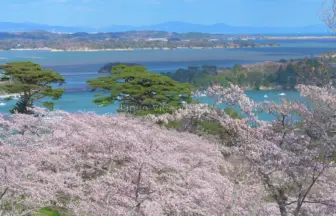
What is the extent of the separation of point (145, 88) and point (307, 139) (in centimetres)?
1212

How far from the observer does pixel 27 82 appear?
1858 centimetres

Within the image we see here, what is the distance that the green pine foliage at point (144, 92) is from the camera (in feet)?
56.5

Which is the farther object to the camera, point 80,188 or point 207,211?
point 80,188

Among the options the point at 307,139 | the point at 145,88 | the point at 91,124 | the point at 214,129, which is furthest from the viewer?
the point at 145,88

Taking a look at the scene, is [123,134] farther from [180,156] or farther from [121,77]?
[121,77]

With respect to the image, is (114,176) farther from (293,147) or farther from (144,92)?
(144,92)

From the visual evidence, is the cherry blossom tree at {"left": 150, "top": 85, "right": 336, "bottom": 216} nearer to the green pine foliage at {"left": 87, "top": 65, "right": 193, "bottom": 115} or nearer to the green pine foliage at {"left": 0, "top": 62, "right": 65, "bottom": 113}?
the green pine foliage at {"left": 87, "top": 65, "right": 193, "bottom": 115}

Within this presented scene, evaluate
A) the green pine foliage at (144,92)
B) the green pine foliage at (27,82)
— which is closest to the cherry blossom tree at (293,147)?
the green pine foliage at (144,92)

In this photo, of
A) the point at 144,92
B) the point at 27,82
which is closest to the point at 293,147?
the point at 144,92

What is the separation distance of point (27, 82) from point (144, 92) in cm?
510

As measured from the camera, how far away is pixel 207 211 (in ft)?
18.2

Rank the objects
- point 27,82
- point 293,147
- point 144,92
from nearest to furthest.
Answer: point 293,147 → point 144,92 → point 27,82

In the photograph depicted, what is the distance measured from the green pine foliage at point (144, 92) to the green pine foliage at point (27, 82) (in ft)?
6.05

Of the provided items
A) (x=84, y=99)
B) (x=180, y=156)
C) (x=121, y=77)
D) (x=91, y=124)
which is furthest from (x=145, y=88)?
(x=84, y=99)
